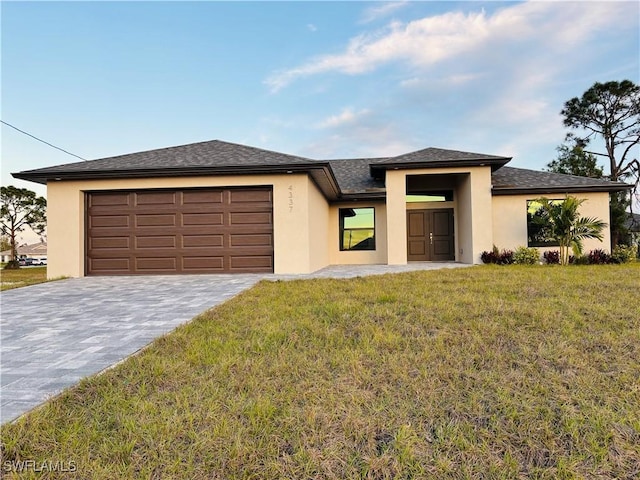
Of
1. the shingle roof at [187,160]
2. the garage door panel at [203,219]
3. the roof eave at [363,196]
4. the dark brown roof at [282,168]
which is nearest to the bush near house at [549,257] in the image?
the dark brown roof at [282,168]

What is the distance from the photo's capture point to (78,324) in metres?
4.28

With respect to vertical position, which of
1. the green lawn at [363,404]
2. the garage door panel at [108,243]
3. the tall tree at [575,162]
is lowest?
the green lawn at [363,404]

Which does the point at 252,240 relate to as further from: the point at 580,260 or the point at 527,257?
the point at 580,260

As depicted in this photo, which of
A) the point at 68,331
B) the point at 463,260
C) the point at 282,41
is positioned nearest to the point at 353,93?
→ the point at 282,41

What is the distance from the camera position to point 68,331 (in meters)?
3.95

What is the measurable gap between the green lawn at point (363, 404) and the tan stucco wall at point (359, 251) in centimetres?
993

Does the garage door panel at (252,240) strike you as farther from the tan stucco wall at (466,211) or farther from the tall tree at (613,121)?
the tall tree at (613,121)

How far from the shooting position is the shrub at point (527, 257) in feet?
36.3

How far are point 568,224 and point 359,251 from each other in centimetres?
716

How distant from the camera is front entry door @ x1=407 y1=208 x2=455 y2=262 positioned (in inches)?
543

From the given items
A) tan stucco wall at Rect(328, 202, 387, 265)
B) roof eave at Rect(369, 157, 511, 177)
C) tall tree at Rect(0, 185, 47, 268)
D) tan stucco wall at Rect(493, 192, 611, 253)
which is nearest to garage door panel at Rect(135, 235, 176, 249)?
tan stucco wall at Rect(328, 202, 387, 265)

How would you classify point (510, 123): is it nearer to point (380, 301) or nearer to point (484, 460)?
point (380, 301)

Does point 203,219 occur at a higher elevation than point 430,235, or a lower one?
higher

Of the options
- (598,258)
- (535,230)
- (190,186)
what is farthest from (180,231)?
(598,258)
